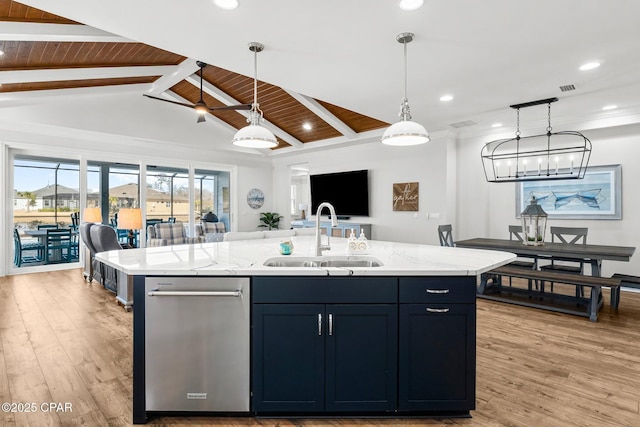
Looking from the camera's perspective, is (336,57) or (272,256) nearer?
(272,256)

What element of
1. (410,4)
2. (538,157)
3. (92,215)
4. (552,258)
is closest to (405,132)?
(410,4)

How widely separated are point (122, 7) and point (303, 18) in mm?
1300

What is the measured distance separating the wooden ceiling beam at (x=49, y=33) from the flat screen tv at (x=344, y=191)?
5.15 metres

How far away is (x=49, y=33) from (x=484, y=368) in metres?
5.12

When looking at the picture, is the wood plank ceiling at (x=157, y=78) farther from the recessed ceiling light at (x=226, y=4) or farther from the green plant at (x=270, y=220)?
the recessed ceiling light at (x=226, y=4)

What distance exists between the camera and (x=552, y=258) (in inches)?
176

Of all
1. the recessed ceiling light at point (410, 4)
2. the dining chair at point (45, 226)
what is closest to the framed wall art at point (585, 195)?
the recessed ceiling light at point (410, 4)

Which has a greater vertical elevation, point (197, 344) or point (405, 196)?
point (405, 196)

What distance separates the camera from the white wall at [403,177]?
21.4 feet

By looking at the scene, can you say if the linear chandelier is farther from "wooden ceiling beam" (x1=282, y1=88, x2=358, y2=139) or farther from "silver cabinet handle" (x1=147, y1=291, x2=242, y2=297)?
"silver cabinet handle" (x1=147, y1=291, x2=242, y2=297)

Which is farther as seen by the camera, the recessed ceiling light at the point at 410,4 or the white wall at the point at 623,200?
the white wall at the point at 623,200

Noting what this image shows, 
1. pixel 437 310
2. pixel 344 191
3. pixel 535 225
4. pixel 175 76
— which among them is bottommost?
pixel 437 310

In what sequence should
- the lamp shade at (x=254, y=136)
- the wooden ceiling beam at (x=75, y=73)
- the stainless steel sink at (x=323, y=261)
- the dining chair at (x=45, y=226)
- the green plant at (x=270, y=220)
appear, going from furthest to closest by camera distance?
the green plant at (x=270, y=220) < the dining chair at (x=45, y=226) < the wooden ceiling beam at (x=75, y=73) < the lamp shade at (x=254, y=136) < the stainless steel sink at (x=323, y=261)

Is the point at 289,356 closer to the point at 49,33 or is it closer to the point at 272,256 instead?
the point at 272,256
